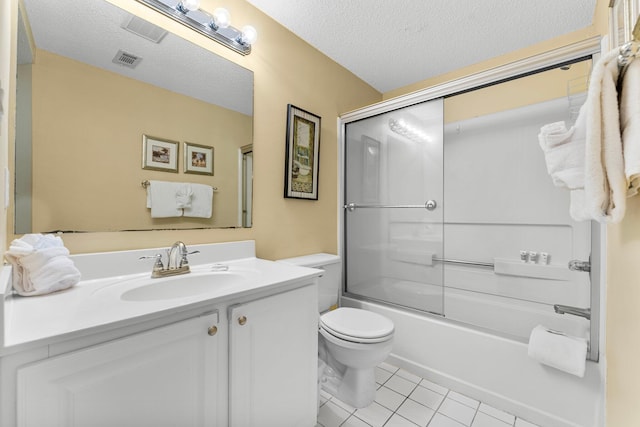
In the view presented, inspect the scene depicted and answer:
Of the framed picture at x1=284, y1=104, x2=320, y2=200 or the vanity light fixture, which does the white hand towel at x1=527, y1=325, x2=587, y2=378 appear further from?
the vanity light fixture

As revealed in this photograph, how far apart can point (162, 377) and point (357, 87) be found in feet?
8.16

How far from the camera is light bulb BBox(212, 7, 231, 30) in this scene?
143 centimetres

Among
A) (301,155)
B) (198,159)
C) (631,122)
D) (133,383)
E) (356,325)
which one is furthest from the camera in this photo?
(301,155)

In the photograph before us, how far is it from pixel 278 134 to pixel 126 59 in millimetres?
857

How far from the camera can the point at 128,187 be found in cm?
121

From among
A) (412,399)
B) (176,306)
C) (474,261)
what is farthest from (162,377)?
(474,261)

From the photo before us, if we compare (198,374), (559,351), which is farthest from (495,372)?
(198,374)

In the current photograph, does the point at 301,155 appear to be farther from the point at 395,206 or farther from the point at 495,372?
the point at 495,372

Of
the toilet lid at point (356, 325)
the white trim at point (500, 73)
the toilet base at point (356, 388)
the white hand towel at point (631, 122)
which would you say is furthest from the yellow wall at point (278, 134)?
the white hand towel at point (631, 122)

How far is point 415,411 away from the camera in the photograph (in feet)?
4.84

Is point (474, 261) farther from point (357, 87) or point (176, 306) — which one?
point (176, 306)

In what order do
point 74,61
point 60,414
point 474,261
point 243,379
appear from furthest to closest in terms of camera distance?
1. point 474,261
2. point 74,61
3. point 243,379
4. point 60,414

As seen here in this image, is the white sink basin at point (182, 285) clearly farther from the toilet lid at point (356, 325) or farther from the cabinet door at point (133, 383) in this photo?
the toilet lid at point (356, 325)

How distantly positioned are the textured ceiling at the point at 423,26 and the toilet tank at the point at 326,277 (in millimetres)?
1408
